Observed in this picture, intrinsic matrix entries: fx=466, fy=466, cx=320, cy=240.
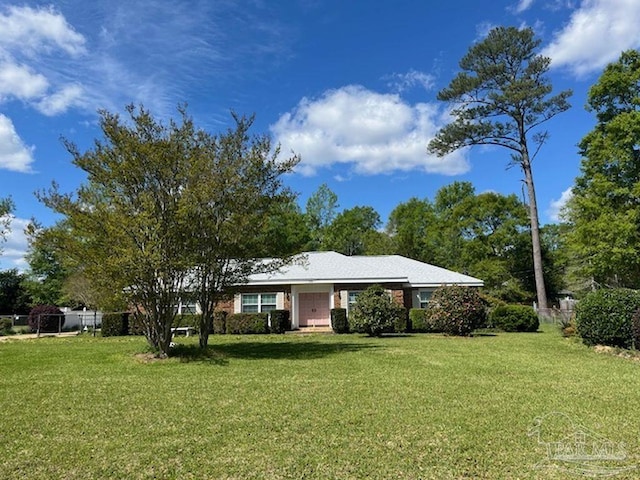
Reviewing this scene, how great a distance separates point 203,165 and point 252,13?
4.81 m

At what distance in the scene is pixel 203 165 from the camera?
1191 cm

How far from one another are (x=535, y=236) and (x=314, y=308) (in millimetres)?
12711

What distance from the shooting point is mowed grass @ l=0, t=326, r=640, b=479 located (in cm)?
430

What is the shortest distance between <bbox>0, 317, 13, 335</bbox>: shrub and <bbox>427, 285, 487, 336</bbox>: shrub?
2284 centimetres

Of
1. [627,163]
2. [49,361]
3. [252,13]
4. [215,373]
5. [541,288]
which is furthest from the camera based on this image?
[541,288]

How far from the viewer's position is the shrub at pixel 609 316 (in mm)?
12000

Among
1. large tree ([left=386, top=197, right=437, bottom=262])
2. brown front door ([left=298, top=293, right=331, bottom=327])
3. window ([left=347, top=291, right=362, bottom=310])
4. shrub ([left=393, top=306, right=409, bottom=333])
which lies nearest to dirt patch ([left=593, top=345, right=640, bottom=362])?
shrub ([left=393, top=306, right=409, bottom=333])

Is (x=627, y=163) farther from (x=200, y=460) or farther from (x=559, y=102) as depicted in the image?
(x=200, y=460)

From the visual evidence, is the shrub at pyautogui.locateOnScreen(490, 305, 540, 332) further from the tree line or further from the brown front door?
the brown front door

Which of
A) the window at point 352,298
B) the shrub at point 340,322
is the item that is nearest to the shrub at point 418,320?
the shrub at point 340,322

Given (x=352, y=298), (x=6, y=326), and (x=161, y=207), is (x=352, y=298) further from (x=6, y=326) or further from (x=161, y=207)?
(x=6, y=326)

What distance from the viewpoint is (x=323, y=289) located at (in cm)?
2400

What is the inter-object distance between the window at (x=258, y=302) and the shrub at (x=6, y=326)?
13335 mm

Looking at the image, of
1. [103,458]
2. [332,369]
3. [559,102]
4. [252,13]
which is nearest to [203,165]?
[252,13]
